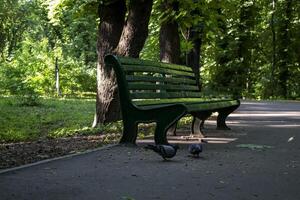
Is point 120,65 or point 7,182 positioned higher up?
point 120,65

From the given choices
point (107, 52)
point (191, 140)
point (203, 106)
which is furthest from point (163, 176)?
point (107, 52)

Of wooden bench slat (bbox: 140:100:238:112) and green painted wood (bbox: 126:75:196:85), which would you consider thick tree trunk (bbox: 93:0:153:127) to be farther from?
wooden bench slat (bbox: 140:100:238:112)

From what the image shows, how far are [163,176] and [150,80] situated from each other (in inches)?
113

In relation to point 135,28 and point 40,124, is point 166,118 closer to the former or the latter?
point 135,28

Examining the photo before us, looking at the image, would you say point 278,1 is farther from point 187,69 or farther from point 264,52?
point 187,69

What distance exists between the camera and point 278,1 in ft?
123

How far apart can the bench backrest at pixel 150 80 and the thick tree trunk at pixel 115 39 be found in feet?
3.76

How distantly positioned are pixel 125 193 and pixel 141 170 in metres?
1.11

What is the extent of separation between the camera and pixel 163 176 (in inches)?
204

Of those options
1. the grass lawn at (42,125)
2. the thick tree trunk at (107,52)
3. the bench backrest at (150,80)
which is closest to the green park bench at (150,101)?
the bench backrest at (150,80)

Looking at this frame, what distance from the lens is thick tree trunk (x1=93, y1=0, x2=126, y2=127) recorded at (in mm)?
10133

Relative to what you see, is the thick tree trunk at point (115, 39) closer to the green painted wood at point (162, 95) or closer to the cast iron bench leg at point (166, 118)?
the green painted wood at point (162, 95)

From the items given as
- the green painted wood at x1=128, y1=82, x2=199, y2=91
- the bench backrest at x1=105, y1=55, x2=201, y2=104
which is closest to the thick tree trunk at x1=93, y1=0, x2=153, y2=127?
the bench backrest at x1=105, y1=55, x2=201, y2=104

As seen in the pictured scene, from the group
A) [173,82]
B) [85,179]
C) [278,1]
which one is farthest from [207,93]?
[278,1]
